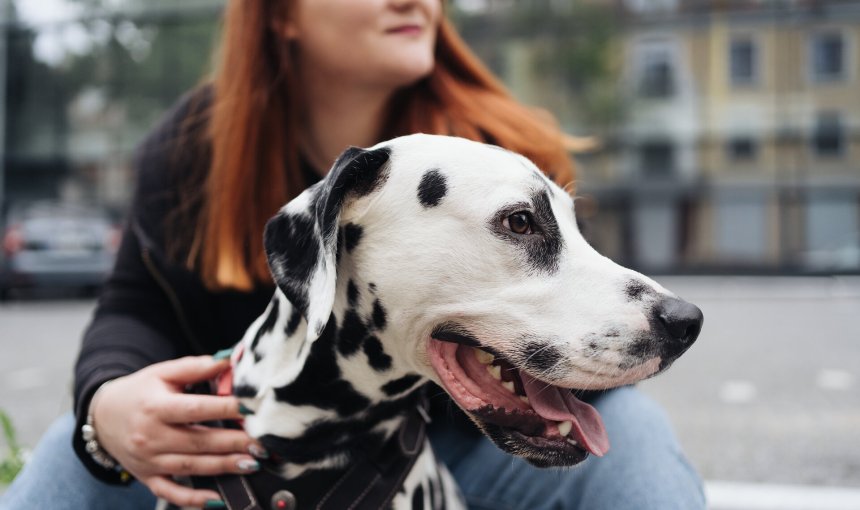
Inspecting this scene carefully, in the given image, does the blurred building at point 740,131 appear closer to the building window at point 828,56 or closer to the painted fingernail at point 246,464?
the building window at point 828,56

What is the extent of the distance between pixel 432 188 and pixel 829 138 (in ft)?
65.3

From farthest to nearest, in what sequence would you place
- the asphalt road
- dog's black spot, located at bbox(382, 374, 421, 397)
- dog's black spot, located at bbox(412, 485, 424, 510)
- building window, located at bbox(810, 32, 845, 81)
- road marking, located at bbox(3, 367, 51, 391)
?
building window, located at bbox(810, 32, 845, 81) → road marking, located at bbox(3, 367, 51, 391) → the asphalt road → dog's black spot, located at bbox(412, 485, 424, 510) → dog's black spot, located at bbox(382, 374, 421, 397)

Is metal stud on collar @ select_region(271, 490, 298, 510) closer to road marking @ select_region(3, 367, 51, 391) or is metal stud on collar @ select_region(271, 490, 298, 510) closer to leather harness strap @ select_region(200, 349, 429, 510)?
leather harness strap @ select_region(200, 349, 429, 510)

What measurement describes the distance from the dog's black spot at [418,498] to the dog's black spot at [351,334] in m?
0.36

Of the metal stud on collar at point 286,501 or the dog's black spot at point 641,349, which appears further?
the metal stud on collar at point 286,501

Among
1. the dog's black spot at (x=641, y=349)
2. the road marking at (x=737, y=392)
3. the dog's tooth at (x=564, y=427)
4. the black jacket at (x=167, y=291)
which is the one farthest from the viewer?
the road marking at (x=737, y=392)

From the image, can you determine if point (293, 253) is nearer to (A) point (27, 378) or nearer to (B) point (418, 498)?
(B) point (418, 498)

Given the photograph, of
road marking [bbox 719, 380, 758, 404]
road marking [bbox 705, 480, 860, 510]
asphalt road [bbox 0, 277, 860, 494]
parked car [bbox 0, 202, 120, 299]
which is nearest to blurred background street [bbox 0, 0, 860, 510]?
asphalt road [bbox 0, 277, 860, 494]

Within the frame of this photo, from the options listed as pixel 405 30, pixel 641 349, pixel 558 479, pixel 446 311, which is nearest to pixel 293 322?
pixel 446 311

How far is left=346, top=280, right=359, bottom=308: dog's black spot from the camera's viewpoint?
1532 millimetres

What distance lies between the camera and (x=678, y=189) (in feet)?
64.5

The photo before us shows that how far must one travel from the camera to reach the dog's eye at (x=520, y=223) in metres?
1.50

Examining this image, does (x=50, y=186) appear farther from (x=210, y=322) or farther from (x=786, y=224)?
(x=210, y=322)

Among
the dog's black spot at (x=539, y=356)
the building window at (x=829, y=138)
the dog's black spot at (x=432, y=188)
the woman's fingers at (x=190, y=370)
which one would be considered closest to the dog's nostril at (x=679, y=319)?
the dog's black spot at (x=539, y=356)
